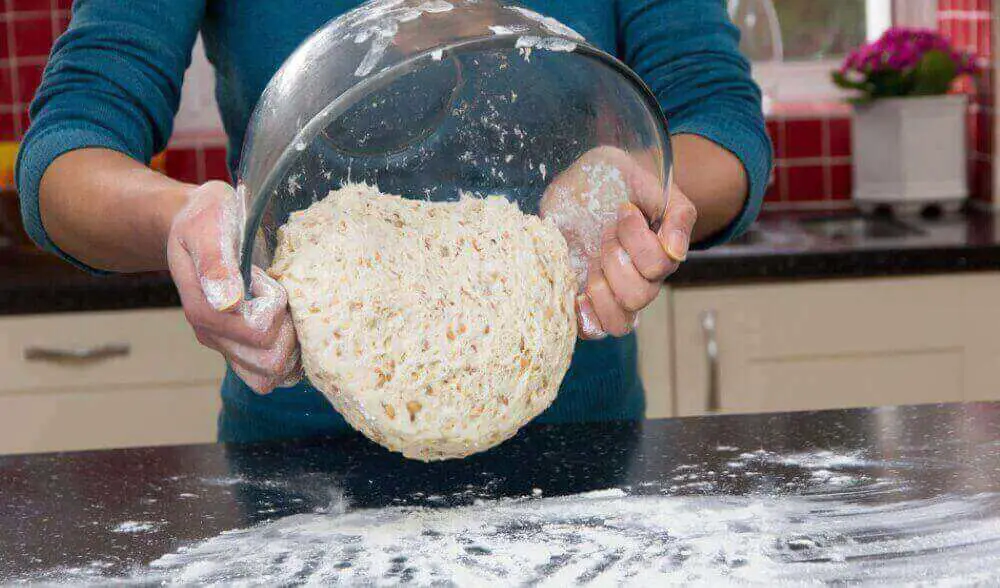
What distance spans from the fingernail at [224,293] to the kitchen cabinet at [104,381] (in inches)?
42.8

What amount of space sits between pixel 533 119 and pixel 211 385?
1134mm

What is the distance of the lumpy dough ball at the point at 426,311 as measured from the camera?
30.9 inches

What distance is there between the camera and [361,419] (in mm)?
821

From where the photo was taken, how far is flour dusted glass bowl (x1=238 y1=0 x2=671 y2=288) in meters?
0.67

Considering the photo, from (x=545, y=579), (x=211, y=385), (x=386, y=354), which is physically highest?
(x=386, y=354)

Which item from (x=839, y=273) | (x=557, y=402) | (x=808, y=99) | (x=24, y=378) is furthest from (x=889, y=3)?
(x=24, y=378)

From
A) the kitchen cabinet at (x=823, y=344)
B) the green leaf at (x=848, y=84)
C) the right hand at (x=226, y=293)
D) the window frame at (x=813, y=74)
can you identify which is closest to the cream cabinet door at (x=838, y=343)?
the kitchen cabinet at (x=823, y=344)

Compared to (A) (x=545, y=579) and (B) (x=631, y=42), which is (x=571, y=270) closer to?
(A) (x=545, y=579)

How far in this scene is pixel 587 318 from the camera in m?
0.89

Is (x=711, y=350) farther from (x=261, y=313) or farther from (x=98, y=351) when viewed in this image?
(x=261, y=313)

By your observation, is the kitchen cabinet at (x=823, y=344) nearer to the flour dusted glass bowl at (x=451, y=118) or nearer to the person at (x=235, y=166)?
the person at (x=235, y=166)

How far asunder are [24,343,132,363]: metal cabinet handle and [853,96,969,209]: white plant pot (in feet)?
4.85

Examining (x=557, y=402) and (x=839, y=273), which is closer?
(x=557, y=402)

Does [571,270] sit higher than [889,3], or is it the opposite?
[889,3]
